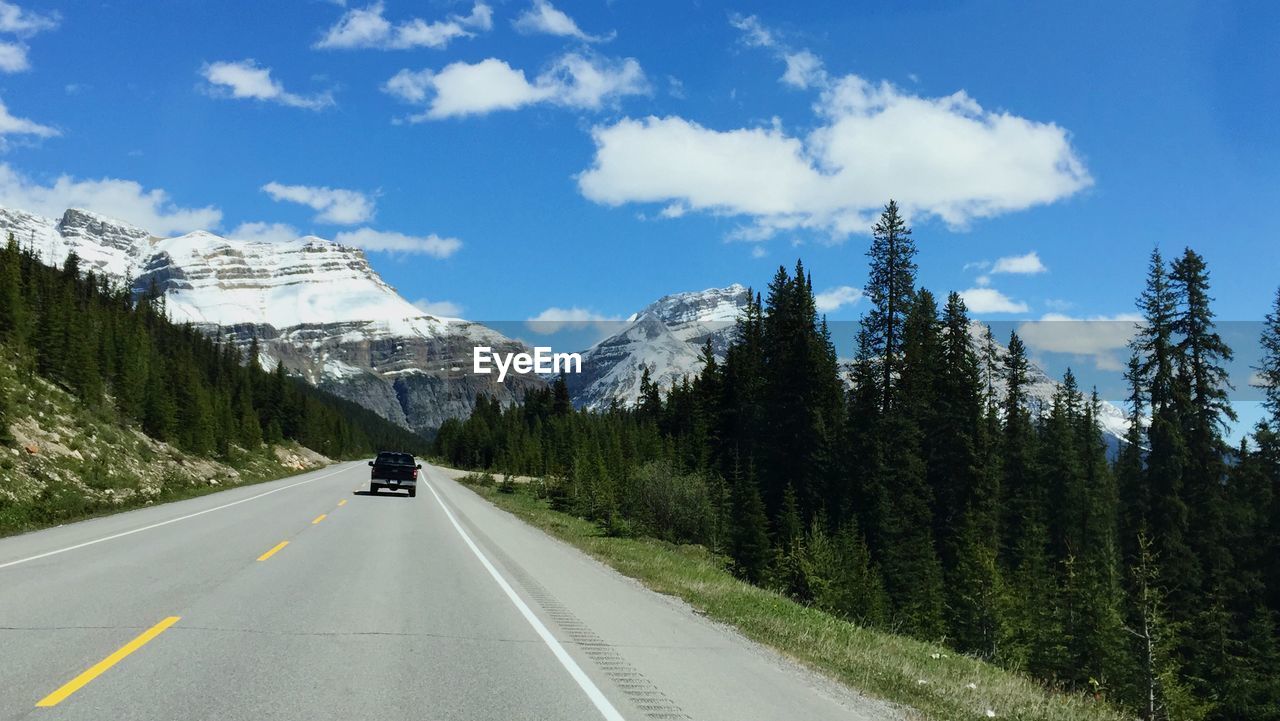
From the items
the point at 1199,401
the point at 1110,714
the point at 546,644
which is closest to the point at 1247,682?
the point at 1199,401

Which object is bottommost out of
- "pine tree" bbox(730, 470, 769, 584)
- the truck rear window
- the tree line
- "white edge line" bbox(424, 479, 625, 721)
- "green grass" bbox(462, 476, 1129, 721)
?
"pine tree" bbox(730, 470, 769, 584)

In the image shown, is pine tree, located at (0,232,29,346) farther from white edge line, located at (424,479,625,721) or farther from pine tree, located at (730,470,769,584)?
white edge line, located at (424,479,625,721)

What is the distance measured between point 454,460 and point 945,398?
446ft

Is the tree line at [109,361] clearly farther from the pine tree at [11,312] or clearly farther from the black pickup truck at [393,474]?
the black pickup truck at [393,474]

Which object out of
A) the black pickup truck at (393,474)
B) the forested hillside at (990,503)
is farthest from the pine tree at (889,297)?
the black pickup truck at (393,474)

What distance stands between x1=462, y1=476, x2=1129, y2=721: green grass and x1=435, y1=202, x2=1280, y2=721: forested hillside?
13.5 m

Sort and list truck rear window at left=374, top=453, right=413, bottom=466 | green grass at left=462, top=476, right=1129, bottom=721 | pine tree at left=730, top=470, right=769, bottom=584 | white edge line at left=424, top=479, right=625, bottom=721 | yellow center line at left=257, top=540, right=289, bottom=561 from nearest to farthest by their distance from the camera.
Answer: white edge line at left=424, top=479, right=625, bottom=721, green grass at left=462, top=476, right=1129, bottom=721, yellow center line at left=257, top=540, right=289, bottom=561, truck rear window at left=374, top=453, right=413, bottom=466, pine tree at left=730, top=470, right=769, bottom=584

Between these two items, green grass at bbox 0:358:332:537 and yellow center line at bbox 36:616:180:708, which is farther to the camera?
green grass at bbox 0:358:332:537

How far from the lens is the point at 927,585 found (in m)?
42.2

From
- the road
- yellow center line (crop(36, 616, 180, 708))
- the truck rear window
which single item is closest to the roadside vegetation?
the truck rear window

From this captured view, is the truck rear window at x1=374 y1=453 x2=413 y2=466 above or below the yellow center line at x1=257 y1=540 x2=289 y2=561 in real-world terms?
above

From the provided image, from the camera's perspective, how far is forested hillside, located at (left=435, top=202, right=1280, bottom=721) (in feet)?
111

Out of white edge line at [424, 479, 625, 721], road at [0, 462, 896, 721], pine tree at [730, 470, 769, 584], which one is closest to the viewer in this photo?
road at [0, 462, 896, 721]

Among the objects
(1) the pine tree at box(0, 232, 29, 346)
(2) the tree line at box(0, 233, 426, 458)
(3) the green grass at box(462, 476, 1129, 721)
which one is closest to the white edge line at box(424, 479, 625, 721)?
(3) the green grass at box(462, 476, 1129, 721)
